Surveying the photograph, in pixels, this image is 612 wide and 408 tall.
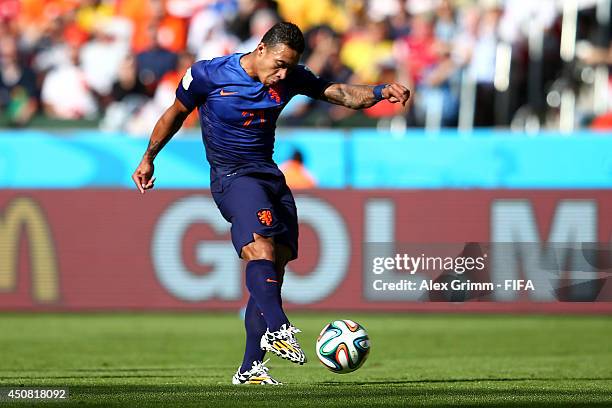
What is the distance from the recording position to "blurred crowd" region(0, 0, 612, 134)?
17953 mm

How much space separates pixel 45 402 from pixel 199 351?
509cm

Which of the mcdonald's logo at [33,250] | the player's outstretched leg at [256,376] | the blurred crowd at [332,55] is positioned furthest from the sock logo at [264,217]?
the blurred crowd at [332,55]

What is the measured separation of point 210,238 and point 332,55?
3835mm

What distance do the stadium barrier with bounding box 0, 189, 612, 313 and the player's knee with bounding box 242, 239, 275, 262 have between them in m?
7.12

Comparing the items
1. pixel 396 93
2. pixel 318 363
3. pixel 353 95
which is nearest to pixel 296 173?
pixel 318 363

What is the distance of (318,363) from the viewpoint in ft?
37.6

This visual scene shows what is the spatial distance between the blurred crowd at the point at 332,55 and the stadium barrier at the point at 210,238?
2210mm

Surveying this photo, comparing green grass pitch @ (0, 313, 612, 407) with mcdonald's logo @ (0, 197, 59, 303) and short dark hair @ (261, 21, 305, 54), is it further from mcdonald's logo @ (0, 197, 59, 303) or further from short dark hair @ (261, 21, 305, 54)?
short dark hair @ (261, 21, 305, 54)

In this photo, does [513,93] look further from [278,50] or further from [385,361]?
[278,50]

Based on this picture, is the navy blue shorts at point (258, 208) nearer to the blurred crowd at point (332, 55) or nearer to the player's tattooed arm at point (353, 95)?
the player's tattooed arm at point (353, 95)

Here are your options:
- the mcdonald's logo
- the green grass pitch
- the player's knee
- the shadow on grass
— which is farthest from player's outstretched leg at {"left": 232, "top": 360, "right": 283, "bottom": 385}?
the mcdonald's logo

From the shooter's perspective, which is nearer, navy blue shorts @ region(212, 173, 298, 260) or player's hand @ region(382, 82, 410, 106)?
navy blue shorts @ region(212, 173, 298, 260)

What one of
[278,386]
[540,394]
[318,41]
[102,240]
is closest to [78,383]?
[278,386]

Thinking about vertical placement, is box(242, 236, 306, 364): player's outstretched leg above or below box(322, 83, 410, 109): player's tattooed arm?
below
